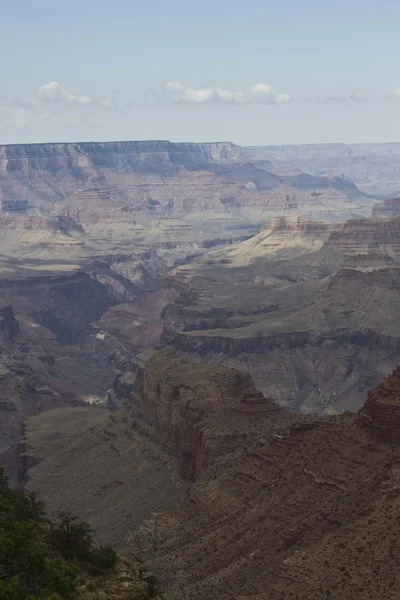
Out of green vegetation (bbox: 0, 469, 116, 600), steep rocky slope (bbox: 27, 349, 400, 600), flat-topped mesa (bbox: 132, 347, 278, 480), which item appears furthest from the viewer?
flat-topped mesa (bbox: 132, 347, 278, 480)

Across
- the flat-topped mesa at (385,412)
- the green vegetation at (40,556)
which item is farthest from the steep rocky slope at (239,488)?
the green vegetation at (40,556)

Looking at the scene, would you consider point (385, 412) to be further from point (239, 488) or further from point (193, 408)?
point (193, 408)

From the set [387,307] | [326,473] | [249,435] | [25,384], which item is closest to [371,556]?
[326,473]

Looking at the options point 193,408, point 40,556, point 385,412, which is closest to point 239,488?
point 385,412

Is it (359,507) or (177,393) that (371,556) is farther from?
(177,393)

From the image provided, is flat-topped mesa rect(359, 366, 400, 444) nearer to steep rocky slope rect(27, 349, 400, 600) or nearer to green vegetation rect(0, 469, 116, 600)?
steep rocky slope rect(27, 349, 400, 600)

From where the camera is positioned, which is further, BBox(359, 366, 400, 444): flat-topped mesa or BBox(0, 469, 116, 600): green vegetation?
BBox(359, 366, 400, 444): flat-topped mesa

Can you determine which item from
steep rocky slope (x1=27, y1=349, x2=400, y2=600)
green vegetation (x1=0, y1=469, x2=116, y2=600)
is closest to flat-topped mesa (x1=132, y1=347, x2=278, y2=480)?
steep rocky slope (x1=27, y1=349, x2=400, y2=600)

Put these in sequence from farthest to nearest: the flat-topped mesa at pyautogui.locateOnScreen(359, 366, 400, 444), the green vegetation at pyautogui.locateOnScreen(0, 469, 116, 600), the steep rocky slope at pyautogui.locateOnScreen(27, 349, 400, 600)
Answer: the flat-topped mesa at pyautogui.locateOnScreen(359, 366, 400, 444), the steep rocky slope at pyautogui.locateOnScreen(27, 349, 400, 600), the green vegetation at pyautogui.locateOnScreen(0, 469, 116, 600)
